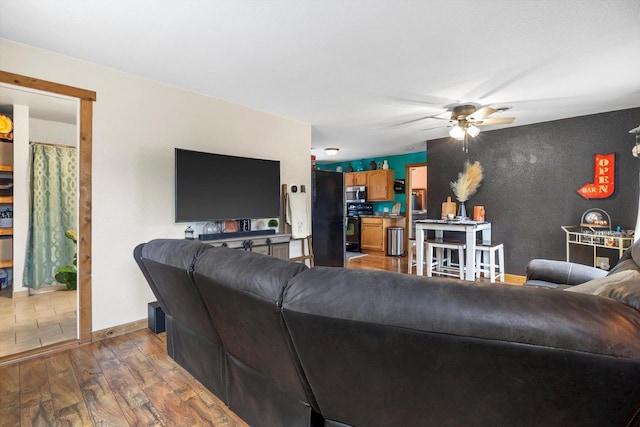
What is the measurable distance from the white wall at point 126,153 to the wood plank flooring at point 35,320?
446 mm

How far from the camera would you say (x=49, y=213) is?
4066mm

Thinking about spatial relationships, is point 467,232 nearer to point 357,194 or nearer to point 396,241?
point 396,241

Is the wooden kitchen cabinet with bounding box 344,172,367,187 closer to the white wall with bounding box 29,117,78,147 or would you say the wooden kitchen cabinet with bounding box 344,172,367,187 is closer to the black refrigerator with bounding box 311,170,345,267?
the black refrigerator with bounding box 311,170,345,267

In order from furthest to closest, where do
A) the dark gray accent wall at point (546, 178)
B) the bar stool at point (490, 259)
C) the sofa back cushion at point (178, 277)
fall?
the bar stool at point (490, 259) → the dark gray accent wall at point (546, 178) → the sofa back cushion at point (178, 277)

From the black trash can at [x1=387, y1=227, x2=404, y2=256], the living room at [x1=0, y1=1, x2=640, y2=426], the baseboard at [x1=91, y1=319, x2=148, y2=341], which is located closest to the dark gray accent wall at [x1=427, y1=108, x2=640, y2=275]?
the living room at [x1=0, y1=1, x2=640, y2=426]

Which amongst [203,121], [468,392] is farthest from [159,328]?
[468,392]

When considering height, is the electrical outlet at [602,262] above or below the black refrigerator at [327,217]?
below

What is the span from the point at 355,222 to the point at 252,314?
666 cm

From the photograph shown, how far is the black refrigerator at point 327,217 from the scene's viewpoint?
4.90 meters

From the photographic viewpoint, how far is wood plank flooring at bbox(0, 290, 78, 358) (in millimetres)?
2532

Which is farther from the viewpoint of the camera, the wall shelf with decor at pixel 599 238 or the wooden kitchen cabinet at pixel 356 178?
the wooden kitchen cabinet at pixel 356 178

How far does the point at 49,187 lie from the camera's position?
4.08 meters

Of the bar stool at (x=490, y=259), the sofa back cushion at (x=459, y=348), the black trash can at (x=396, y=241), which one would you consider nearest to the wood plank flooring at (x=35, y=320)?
the sofa back cushion at (x=459, y=348)

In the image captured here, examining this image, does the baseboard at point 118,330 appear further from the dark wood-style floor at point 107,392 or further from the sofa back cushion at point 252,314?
the sofa back cushion at point 252,314
